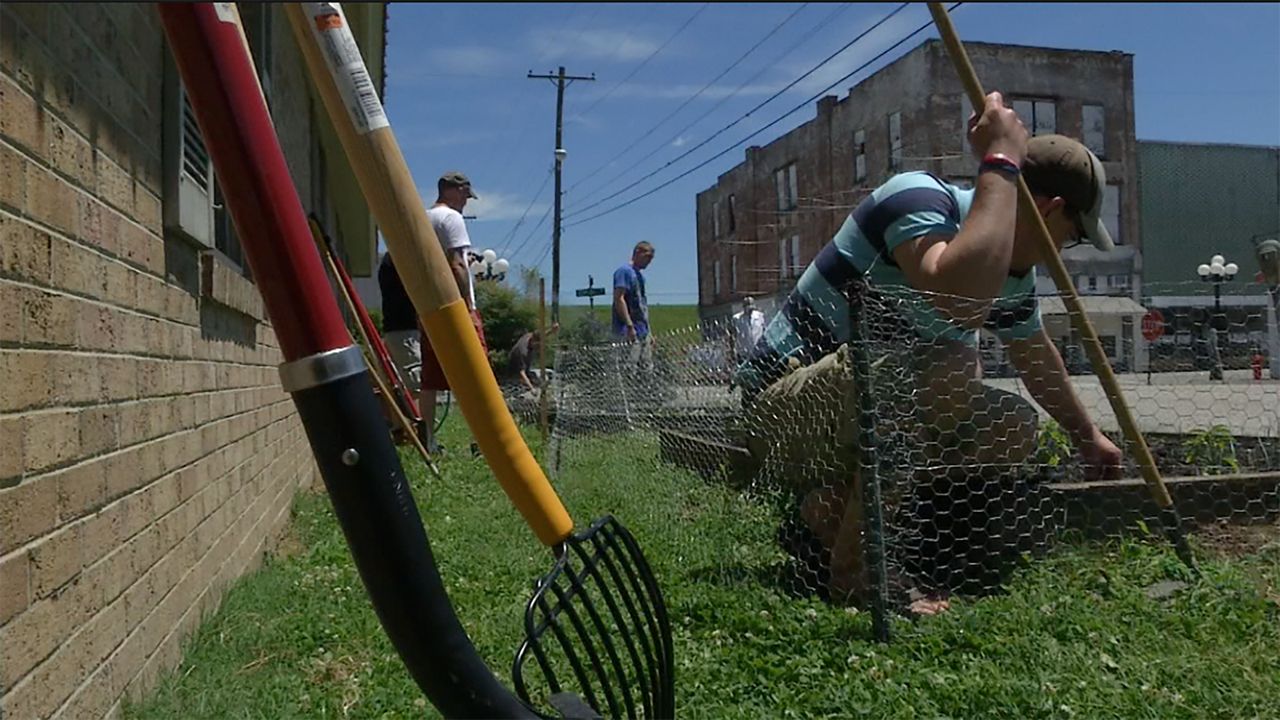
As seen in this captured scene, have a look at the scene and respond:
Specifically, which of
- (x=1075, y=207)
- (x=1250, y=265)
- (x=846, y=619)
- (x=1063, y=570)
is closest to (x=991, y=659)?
(x=846, y=619)

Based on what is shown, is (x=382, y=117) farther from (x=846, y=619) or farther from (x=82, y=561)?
(x=846, y=619)

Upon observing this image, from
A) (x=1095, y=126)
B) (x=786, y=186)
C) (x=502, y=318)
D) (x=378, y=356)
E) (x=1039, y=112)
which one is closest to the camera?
(x=378, y=356)

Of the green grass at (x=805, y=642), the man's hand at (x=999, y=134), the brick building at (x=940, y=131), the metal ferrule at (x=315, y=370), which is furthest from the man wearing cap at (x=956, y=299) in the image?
the brick building at (x=940, y=131)

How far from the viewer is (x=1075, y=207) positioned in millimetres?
3623

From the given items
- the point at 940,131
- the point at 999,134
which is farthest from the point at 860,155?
the point at 999,134

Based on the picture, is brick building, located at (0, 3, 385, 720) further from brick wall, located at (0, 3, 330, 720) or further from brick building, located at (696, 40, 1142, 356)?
brick building, located at (696, 40, 1142, 356)

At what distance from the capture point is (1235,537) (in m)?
4.38

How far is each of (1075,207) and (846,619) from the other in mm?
1604

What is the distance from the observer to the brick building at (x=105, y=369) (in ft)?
5.54

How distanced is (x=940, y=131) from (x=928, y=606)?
2937cm

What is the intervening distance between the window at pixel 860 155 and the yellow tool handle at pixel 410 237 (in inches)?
1375

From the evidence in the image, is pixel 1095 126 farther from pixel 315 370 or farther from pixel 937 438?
pixel 315 370

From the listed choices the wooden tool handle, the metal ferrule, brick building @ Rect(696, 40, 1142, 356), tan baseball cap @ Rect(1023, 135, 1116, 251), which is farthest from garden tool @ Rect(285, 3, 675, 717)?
brick building @ Rect(696, 40, 1142, 356)

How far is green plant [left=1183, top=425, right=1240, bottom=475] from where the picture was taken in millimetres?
5207
